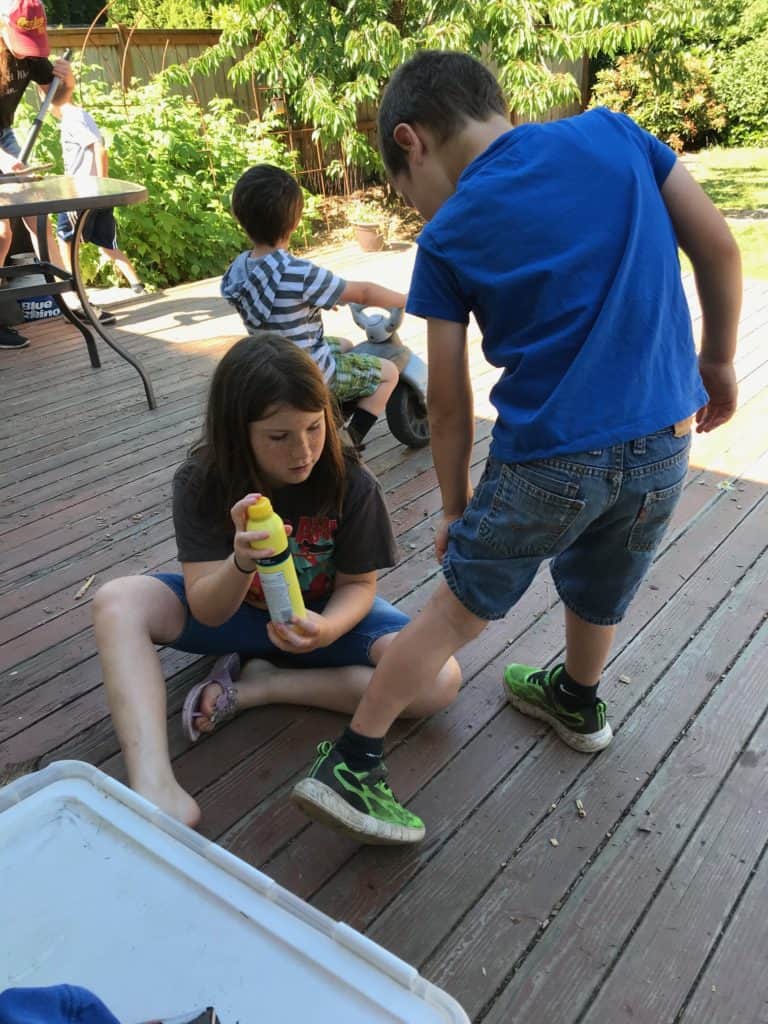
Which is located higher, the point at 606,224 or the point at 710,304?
the point at 606,224

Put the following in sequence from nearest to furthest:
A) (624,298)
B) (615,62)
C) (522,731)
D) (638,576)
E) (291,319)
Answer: (624,298) < (638,576) < (522,731) < (291,319) < (615,62)

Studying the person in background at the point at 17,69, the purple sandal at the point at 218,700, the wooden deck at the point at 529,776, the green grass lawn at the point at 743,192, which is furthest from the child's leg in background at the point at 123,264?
the purple sandal at the point at 218,700

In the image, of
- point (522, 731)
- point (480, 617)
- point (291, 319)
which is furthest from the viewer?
point (291, 319)

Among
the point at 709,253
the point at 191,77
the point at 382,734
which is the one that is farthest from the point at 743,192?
the point at 382,734

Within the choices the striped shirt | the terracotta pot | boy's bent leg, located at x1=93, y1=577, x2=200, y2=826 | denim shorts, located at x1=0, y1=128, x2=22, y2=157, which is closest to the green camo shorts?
the striped shirt

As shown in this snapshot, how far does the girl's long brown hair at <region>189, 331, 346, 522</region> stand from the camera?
1.56 metres

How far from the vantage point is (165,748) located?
167cm

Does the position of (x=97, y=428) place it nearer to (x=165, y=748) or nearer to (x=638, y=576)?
(x=165, y=748)

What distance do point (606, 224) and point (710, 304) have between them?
30 cm

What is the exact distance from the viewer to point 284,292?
2.69 metres

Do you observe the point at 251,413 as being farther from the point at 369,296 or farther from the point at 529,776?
the point at 369,296

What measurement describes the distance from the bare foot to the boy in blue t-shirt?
0.87 ft

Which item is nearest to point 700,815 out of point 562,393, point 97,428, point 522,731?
point 522,731

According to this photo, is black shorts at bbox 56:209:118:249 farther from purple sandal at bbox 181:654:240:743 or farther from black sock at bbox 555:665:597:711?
black sock at bbox 555:665:597:711
